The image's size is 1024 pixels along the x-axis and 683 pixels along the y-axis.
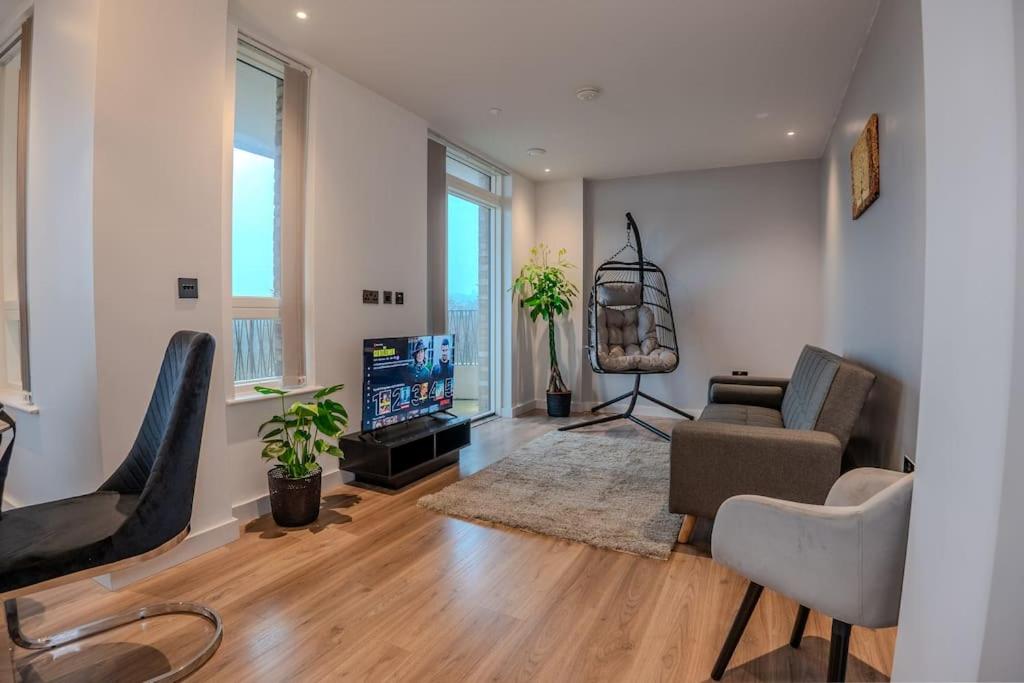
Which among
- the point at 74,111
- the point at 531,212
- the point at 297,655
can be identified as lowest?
the point at 297,655

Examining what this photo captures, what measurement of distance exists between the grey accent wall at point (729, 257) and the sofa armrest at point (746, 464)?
326cm

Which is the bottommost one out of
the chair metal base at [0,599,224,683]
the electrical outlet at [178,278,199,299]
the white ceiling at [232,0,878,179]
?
the chair metal base at [0,599,224,683]

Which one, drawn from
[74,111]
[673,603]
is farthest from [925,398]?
[74,111]

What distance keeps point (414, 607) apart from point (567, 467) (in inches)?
74.0

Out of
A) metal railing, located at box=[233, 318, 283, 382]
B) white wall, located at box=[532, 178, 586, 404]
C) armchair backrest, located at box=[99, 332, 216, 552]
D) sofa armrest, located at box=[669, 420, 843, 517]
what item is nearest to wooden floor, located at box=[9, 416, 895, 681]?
sofa armrest, located at box=[669, 420, 843, 517]

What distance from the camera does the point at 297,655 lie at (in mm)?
1610

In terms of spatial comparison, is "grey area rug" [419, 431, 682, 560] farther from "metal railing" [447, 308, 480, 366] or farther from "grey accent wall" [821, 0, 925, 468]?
"metal railing" [447, 308, 480, 366]

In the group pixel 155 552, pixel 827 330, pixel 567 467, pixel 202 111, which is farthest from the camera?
pixel 827 330

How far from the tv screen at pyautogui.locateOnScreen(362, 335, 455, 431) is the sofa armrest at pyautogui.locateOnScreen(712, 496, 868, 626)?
7.42 ft

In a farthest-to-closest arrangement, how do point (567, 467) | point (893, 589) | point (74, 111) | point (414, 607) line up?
point (567, 467)
point (74, 111)
point (414, 607)
point (893, 589)

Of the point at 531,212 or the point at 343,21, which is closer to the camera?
the point at 343,21

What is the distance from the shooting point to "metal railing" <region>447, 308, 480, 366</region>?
5.07 metres

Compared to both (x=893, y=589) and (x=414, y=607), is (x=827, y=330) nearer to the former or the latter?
(x=893, y=589)

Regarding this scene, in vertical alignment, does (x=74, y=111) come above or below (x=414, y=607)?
above
